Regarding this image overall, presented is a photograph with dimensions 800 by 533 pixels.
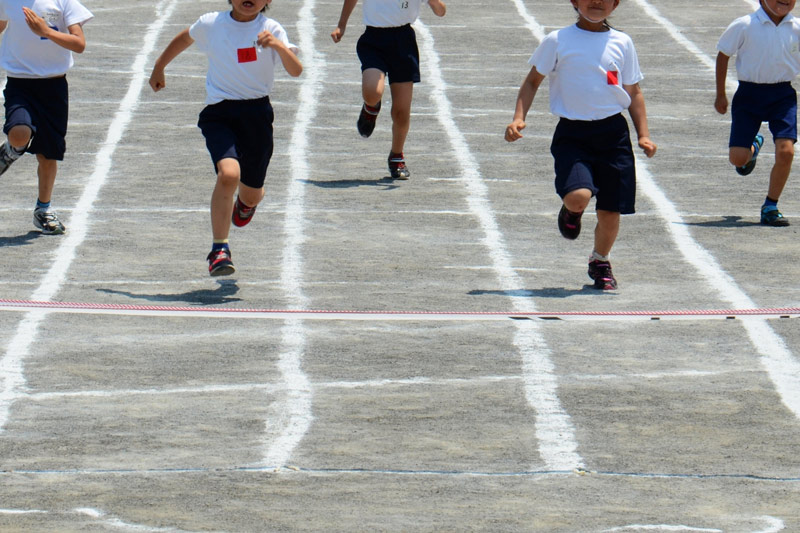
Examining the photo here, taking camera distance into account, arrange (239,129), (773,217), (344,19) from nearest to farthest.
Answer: (239,129) < (773,217) < (344,19)

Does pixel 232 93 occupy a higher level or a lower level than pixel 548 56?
lower

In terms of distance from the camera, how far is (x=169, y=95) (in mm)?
16344

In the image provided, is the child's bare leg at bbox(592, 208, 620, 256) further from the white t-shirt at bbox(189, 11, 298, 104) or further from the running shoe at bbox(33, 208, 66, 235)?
the running shoe at bbox(33, 208, 66, 235)

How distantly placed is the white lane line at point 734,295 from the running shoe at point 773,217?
1.97 ft

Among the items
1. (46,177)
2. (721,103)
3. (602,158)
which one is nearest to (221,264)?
(46,177)

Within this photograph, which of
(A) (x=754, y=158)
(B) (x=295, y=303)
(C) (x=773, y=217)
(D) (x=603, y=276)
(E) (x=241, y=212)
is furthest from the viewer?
(A) (x=754, y=158)

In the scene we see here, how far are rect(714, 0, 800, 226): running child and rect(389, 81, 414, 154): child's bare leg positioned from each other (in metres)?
2.63

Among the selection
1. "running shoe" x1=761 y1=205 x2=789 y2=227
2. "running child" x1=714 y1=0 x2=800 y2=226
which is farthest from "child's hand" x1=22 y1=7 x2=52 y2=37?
"running shoe" x1=761 y1=205 x2=789 y2=227

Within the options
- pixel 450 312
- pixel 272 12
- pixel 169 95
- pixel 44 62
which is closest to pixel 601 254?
pixel 450 312

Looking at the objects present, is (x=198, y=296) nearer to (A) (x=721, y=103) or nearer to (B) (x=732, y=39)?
(A) (x=721, y=103)

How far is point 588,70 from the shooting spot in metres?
9.45

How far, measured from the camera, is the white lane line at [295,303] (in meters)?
6.53

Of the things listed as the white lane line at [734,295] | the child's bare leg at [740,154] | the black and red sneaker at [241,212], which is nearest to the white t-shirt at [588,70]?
the white lane line at [734,295]

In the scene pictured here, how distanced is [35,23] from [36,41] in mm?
450
